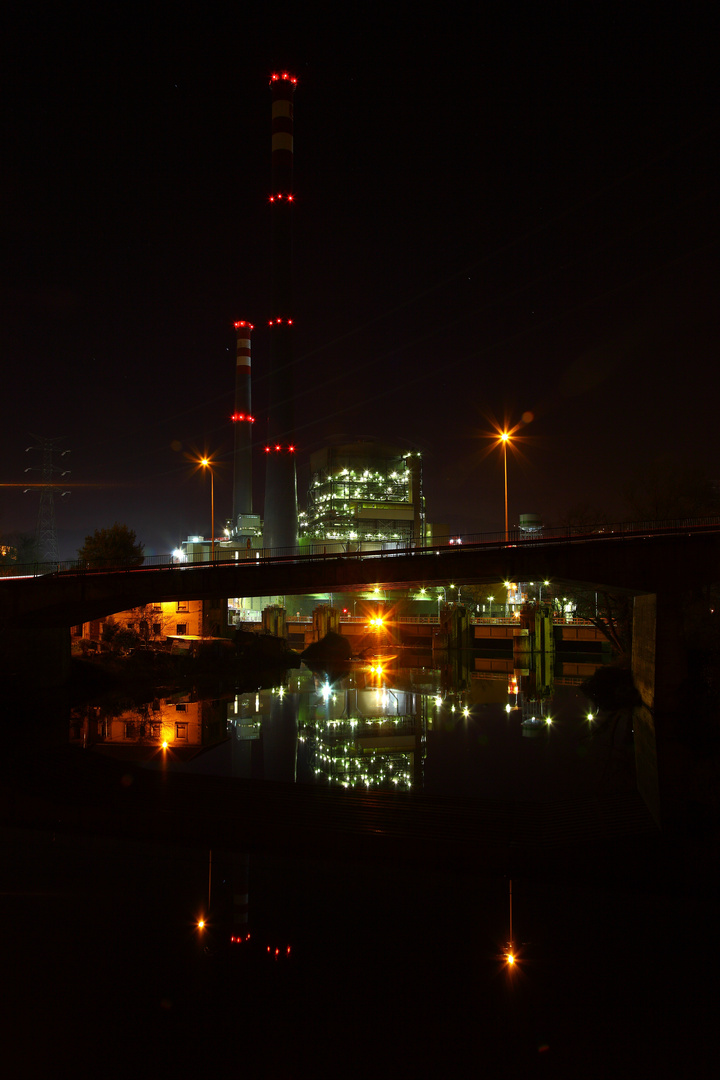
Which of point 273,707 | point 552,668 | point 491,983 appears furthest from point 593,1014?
point 552,668

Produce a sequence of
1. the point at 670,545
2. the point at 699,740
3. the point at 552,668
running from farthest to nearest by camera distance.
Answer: the point at 552,668 → the point at 670,545 → the point at 699,740

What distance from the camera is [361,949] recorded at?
8594 millimetres

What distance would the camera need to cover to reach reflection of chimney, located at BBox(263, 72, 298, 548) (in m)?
63.2

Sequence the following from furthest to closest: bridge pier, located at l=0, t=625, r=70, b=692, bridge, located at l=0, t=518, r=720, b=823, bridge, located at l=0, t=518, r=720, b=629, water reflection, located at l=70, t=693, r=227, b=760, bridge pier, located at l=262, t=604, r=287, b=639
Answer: bridge pier, located at l=262, t=604, r=287, b=639, bridge pier, located at l=0, t=625, r=70, b=692, bridge, located at l=0, t=518, r=720, b=629, bridge, located at l=0, t=518, r=720, b=823, water reflection, located at l=70, t=693, r=227, b=760

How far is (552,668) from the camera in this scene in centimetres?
4866

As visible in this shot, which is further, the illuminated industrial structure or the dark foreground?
the illuminated industrial structure

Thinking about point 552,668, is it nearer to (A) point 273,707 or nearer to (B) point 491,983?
(A) point 273,707

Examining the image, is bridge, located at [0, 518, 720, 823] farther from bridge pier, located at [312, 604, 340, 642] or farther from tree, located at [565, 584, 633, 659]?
bridge pier, located at [312, 604, 340, 642]

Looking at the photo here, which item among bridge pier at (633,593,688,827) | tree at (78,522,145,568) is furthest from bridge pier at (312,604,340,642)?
bridge pier at (633,593,688,827)

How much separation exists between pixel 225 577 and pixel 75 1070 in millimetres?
25264

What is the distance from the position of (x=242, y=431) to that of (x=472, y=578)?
61885 mm

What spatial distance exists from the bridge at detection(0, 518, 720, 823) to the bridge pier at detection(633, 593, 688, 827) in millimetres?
39

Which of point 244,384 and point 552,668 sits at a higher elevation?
point 244,384

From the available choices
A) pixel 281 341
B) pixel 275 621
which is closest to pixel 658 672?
pixel 275 621
